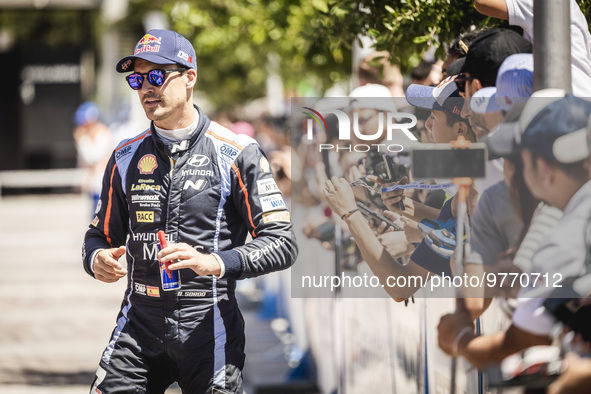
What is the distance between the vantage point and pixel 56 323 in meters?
10.6

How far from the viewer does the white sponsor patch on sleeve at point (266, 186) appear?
4059 millimetres

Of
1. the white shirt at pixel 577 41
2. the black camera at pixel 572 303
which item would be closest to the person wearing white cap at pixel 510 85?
the white shirt at pixel 577 41

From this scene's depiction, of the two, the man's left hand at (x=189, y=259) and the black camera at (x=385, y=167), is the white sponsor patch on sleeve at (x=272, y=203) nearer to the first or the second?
the man's left hand at (x=189, y=259)

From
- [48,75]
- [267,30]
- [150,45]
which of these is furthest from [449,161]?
[48,75]

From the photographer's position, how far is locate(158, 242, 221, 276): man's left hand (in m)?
3.72

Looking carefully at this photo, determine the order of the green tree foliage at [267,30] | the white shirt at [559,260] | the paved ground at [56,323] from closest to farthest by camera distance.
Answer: the white shirt at [559,260], the paved ground at [56,323], the green tree foliage at [267,30]

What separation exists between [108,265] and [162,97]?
2.47ft

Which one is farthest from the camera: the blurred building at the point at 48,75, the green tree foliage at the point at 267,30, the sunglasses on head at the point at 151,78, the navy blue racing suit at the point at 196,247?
the blurred building at the point at 48,75

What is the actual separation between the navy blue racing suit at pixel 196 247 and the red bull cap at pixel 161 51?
0.30 m

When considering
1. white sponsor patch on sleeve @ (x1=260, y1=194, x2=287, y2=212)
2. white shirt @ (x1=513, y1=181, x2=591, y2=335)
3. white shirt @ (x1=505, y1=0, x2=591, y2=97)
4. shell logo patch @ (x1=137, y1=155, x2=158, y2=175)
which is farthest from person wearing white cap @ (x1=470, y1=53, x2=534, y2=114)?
shell logo patch @ (x1=137, y1=155, x2=158, y2=175)

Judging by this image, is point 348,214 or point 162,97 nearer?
point 348,214

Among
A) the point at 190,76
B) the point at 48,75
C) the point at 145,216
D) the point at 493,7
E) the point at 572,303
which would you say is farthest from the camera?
→ the point at 48,75

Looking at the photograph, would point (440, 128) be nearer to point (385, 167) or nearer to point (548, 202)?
point (385, 167)

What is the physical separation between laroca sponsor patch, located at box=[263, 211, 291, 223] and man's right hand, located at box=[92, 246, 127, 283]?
63 centimetres
